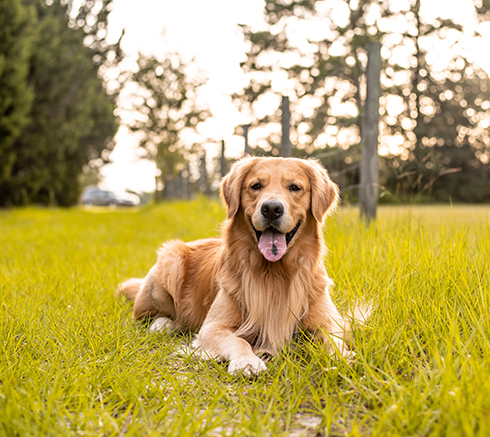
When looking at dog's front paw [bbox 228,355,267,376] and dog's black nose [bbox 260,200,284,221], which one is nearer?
dog's front paw [bbox 228,355,267,376]

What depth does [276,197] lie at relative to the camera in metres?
2.67

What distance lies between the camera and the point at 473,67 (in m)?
29.8

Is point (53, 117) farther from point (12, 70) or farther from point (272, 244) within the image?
point (272, 244)

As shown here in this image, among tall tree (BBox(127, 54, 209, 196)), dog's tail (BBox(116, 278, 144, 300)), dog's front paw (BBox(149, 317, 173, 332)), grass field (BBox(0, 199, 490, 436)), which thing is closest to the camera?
grass field (BBox(0, 199, 490, 436))

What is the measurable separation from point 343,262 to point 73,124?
18.0 meters

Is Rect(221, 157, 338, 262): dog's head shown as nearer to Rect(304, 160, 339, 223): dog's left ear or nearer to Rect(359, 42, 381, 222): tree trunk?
Rect(304, 160, 339, 223): dog's left ear

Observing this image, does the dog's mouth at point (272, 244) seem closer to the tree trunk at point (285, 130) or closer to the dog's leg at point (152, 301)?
the dog's leg at point (152, 301)

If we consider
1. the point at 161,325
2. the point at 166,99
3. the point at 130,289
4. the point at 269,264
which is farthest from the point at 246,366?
the point at 166,99

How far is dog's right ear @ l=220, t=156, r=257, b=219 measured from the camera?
2953 mm

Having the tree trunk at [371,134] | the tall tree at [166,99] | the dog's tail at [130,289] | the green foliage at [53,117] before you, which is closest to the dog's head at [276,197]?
the dog's tail at [130,289]

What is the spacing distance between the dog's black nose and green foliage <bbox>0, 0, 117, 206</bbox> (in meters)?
13.3

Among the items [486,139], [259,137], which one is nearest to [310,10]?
[259,137]

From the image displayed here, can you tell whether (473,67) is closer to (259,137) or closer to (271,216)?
(259,137)

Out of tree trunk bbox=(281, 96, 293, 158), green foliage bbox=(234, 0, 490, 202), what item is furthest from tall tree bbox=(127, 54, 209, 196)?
tree trunk bbox=(281, 96, 293, 158)
